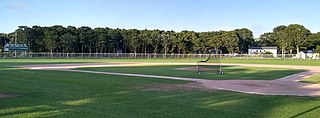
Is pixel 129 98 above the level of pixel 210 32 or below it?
below

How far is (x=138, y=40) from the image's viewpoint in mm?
117062

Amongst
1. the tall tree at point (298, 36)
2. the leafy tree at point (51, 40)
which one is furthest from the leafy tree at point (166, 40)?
the tall tree at point (298, 36)

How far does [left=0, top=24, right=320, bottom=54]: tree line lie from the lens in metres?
103

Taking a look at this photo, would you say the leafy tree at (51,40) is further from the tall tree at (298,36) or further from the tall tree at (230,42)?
Result: the tall tree at (298,36)

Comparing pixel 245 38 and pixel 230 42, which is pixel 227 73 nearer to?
pixel 230 42

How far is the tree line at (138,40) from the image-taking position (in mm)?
103312

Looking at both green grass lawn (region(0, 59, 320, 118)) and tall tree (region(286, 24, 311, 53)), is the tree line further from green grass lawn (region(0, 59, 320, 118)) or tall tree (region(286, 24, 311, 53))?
green grass lawn (region(0, 59, 320, 118))

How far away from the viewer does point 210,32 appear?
442ft

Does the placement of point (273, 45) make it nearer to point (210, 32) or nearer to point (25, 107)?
point (210, 32)

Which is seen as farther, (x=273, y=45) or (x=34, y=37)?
(x=273, y=45)

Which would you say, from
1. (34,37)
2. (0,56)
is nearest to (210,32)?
(34,37)

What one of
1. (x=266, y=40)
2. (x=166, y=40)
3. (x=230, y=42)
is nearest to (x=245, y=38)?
(x=266, y=40)

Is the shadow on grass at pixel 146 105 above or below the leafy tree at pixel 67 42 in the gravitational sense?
below

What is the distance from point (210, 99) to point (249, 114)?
10.0 feet
